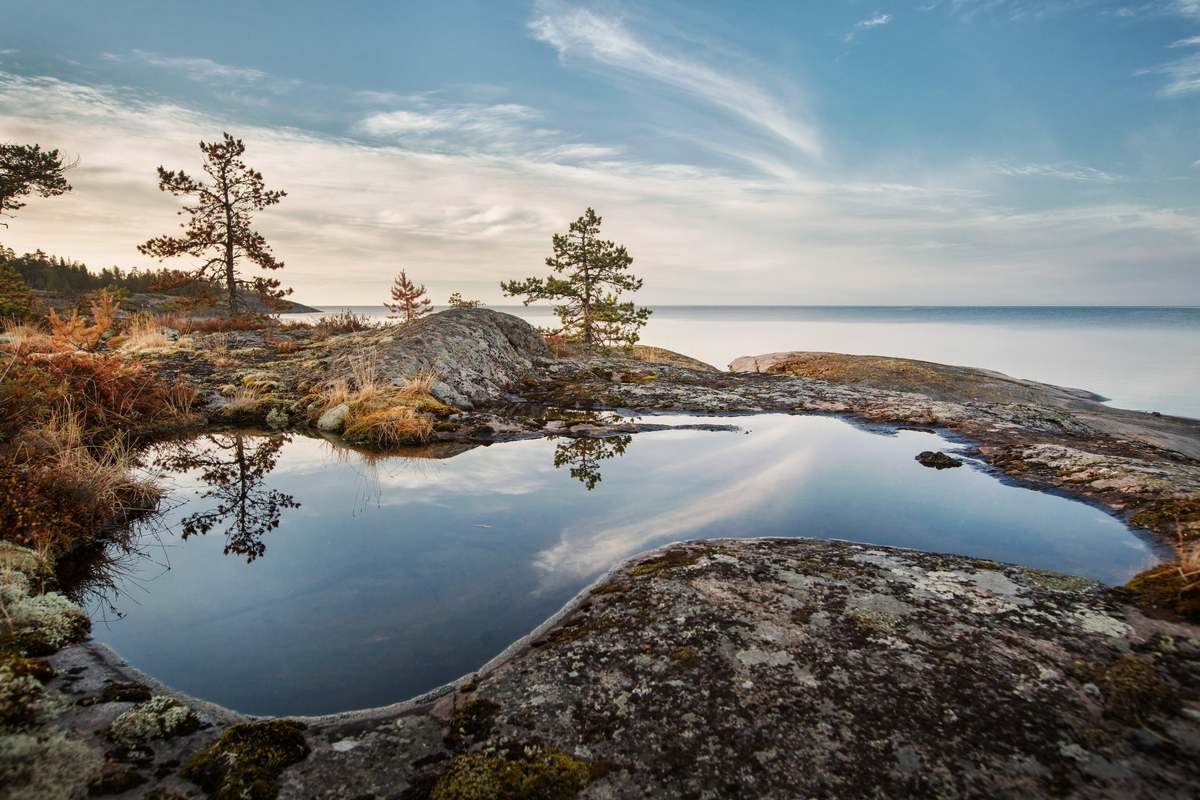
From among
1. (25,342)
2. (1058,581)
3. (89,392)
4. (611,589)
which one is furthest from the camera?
(25,342)

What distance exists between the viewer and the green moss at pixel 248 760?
2209mm

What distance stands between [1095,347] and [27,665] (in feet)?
194

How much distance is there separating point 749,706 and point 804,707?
11.0 inches

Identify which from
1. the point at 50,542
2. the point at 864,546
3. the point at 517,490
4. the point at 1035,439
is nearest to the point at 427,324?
the point at 517,490

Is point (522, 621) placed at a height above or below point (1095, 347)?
below

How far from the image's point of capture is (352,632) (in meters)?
3.53

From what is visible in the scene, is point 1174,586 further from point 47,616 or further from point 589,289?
point 589,289

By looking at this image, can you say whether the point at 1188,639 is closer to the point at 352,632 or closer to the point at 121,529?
the point at 352,632

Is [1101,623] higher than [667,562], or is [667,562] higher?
[1101,623]

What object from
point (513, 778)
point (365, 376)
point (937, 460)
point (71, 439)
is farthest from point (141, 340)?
point (937, 460)

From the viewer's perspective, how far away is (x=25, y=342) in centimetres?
1022

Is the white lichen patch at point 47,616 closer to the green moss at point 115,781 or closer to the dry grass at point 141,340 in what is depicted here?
the green moss at point 115,781

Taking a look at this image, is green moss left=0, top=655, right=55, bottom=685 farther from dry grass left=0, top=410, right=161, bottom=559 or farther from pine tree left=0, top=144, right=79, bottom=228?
pine tree left=0, top=144, right=79, bottom=228

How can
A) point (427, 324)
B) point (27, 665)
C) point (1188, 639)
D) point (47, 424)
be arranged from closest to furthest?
1. point (27, 665)
2. point (1188, 639)
3. point (47, 424)
4. point (427, 324)
